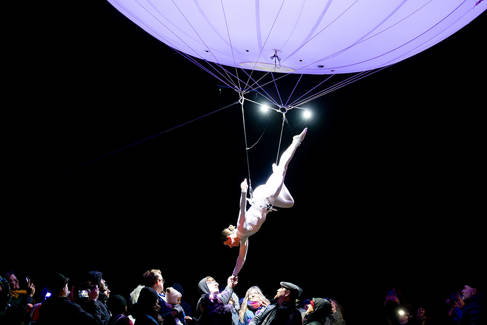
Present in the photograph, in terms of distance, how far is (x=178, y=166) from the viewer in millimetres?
6996

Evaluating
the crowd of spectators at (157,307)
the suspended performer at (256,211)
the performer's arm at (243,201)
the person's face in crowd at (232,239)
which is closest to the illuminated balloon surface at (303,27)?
the suspended performer at (256,211)

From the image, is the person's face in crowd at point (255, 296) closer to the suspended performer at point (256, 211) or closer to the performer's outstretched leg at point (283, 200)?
the suspended performer at point (256, 211)

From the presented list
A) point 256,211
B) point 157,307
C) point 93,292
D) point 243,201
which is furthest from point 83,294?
point 256,211

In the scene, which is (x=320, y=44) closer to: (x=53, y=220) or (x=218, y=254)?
A: (x=218, y=254)

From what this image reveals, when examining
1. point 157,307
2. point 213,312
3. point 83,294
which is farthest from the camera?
point 83,294

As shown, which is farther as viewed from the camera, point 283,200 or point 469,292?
point 469,292

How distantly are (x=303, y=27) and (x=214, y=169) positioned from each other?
4.00 m

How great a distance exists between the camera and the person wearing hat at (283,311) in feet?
10.6

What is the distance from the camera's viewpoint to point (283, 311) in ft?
10.7

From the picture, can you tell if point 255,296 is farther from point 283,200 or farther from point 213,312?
point 213,312

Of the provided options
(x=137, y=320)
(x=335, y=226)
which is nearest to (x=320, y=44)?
(x=137, y=320)

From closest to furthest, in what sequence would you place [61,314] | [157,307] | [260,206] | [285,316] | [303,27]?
1. [61,314]
2. [157,307]
3. [285,316]
4. [303,27]
5. [260,206]

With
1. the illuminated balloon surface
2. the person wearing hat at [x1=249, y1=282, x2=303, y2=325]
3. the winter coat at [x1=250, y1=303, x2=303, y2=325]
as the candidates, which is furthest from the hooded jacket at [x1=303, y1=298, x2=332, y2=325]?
A: the illuminated balloon surface

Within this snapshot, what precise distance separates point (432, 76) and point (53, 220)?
22.6 feet
